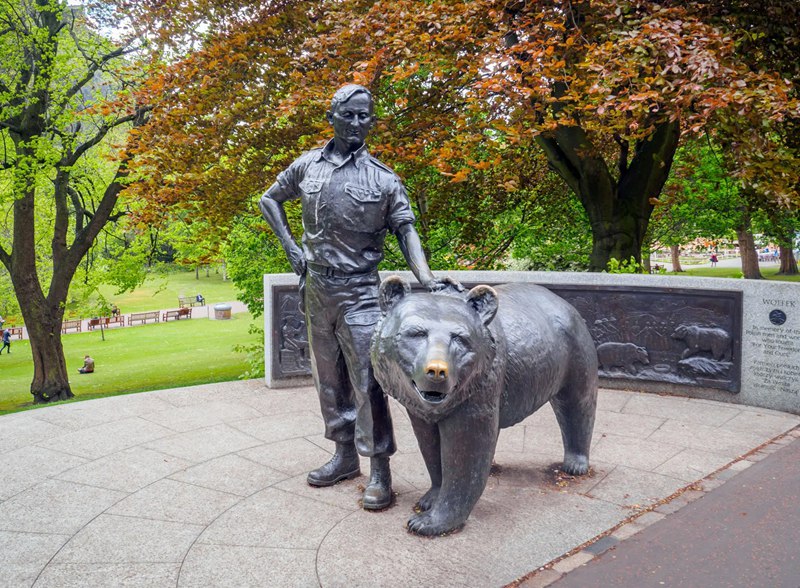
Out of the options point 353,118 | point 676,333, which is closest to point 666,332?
point 676,333

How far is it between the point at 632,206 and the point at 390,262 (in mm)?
4587

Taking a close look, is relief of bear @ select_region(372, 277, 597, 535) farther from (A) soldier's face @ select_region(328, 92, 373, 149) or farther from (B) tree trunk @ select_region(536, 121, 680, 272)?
(B) tree trunk @ select_region(536, 121, 680, 272)

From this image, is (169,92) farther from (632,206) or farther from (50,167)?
(632,206)

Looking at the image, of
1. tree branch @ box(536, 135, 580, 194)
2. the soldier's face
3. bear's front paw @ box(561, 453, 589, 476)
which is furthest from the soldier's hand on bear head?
tree branch @ box(536, 135, 580, 194)

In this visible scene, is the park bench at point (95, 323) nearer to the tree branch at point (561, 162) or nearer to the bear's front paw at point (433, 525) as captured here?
the tree branch at point (561, 162)

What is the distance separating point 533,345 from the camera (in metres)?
4.15

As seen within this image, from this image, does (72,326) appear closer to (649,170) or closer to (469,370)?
(649,170)

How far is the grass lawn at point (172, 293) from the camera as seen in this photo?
44250 millimetres

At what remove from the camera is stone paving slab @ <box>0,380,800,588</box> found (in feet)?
11.7

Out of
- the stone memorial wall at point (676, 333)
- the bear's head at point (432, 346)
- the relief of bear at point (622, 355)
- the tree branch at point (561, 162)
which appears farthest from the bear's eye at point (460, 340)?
the tree branch at point (561, 162)

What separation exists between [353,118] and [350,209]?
0.61 meters

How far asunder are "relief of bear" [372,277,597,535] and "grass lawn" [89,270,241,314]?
38.5m

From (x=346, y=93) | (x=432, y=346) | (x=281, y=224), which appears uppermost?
(x=346, y=93)

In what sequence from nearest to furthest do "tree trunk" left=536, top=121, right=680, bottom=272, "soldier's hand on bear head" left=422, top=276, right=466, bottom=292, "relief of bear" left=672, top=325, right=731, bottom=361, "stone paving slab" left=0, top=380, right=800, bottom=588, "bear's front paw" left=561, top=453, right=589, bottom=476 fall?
"stone paving slab" left=0, top=380, right=800, bottom=588 < "soldier's hand on bear head" left=422, top=276, right=466, bottom=292 < "bear's front paw" left=561, top=453, right=589, bottom=476 < "relief of bear" left=672, top=325, right=731, bottom=361 < "tree trunk" left=536, top=121, right=680, bottom=272
